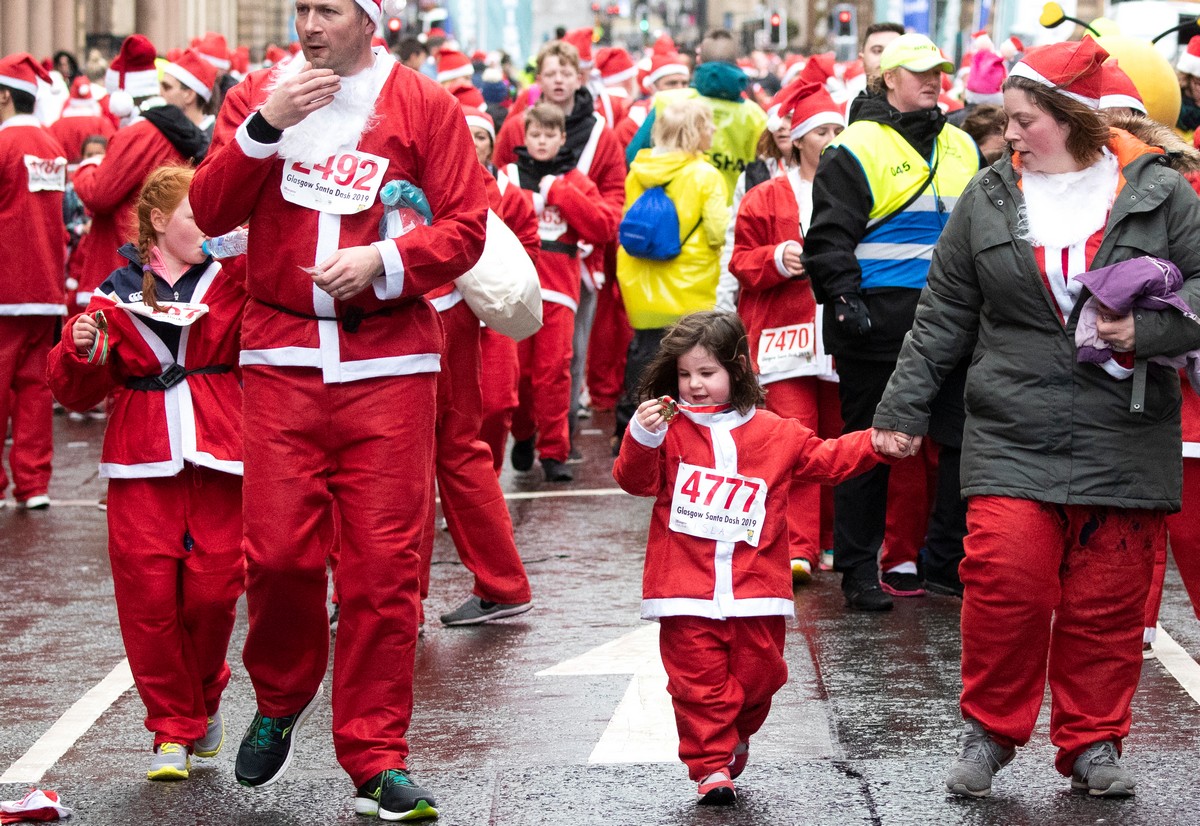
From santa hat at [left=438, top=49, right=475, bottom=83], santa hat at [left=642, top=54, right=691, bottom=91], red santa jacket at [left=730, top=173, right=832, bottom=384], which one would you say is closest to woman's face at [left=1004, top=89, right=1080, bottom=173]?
red santa jacket at [left=730, top=173, right=832, bottom=384]

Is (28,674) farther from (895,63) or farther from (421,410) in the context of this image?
(895,63)

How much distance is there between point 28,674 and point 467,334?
203cm

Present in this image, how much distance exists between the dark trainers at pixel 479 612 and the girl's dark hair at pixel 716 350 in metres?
2.38

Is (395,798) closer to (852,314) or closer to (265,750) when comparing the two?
(265,750)

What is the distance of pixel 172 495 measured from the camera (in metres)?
5.99

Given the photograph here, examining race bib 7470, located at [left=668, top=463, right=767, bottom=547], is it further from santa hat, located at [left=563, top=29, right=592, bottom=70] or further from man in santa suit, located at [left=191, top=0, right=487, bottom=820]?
santa hat, located at [left=563, top=29, right=592, bottom=70]

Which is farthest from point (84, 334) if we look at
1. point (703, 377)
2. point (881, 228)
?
point (881, 228)

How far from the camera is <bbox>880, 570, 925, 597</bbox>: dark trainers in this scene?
8453 mm

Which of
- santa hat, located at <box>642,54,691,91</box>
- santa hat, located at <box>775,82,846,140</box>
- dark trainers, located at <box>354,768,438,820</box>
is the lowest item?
dark trainers, located at <box>354,768,438,820</box>

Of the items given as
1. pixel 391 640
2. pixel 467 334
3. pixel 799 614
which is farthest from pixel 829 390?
pixel 391 640

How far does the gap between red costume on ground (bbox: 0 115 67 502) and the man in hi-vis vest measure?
4.94m

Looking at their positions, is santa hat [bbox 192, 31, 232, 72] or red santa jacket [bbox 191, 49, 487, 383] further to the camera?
santa hat [bbox 192, 31, 232, 72]

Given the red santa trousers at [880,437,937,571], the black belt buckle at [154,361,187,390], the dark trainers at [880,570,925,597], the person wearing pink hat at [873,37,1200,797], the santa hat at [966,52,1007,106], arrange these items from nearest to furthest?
the person wearing pink hat at [873,37,1200,797], the black belt buckle at [154,361,187,390], the dark trainers at [880,570,925,597], the red santa trousers at [880,437,937,571], the santa hat at [966,52,1007,106]

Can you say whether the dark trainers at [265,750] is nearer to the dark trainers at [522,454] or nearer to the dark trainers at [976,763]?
the dark trainers at [976,763]
